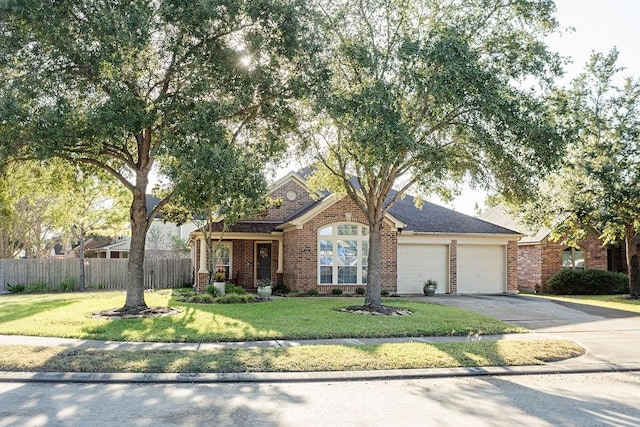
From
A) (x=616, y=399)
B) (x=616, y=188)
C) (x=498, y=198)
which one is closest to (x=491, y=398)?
(x=616, y=399)

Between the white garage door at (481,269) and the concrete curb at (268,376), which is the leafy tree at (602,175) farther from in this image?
the concrete curb at (268,376)

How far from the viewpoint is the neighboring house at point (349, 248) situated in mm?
23266

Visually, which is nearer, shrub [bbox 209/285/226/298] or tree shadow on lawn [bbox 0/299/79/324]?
tree shadow on lawn [bbox 0/299/79/324]

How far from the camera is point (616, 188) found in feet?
71.5

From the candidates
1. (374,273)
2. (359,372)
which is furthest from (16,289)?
(359,372)

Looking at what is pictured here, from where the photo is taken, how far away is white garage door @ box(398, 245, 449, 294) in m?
24.5

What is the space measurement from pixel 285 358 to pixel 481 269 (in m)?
18.0

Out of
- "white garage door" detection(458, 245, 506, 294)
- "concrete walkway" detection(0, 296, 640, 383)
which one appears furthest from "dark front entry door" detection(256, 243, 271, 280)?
"concrete walkway" detection(0, 296, 640, 383)

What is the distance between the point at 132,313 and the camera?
15539 millimetres

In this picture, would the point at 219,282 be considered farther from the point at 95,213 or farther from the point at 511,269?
the point at 511,269

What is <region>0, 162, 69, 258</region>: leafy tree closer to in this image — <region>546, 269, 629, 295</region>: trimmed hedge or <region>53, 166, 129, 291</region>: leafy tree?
<region>53, 166, 129, 291</region>: leafy tree

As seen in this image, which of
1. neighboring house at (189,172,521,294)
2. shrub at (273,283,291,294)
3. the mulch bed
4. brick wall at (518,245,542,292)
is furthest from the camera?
brick wall at (518,245,542,292)

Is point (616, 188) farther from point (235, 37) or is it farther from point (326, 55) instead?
point (235, 37)

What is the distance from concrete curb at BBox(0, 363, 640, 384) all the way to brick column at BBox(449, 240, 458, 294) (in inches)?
613
